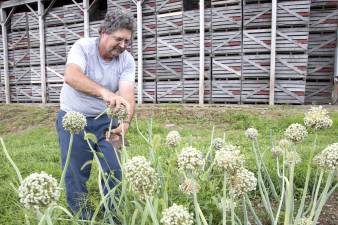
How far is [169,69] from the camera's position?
1211cm

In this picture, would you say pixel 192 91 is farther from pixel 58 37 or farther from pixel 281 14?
pixel 58 37

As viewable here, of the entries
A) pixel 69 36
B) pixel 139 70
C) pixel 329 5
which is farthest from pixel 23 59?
pixel 329 5

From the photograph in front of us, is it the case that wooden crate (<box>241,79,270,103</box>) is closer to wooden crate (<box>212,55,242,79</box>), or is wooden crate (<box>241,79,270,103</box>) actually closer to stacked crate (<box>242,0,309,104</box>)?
stacked crate (<box>242,0,309,104</box>)

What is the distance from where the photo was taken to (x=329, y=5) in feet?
34.4

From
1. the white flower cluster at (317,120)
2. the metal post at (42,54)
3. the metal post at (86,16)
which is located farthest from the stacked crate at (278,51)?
the white flower cluster at (317,120)

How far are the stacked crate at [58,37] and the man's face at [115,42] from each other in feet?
37.1

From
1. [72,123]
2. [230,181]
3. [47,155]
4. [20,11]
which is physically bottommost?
[47,155]

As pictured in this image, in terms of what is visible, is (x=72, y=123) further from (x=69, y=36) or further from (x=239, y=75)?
(x=69, y=36)

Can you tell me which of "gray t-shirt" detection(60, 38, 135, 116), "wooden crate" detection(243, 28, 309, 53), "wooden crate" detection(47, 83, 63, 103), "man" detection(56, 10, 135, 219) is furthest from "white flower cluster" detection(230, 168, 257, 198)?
"wooden crate" detection(47, 83, 63, 103)

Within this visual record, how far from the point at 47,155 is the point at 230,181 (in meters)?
5.04

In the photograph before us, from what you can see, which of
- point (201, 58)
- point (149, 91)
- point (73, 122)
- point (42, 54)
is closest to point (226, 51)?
point (201, 58)

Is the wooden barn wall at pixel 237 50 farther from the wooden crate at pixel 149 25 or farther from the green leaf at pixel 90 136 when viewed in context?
the green leaf at pixel 90 136

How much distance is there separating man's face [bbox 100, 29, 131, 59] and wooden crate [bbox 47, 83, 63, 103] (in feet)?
39.4

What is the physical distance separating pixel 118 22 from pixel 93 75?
509 millimetres
